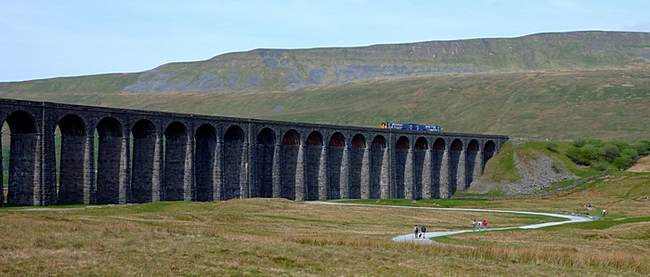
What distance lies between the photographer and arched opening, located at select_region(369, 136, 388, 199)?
144875 millimetres

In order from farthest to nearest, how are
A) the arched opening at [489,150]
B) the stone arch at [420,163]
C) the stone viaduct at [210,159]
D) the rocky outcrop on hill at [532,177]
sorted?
the arched opening at [489,150], the stone arch at [420,163], the rocky outcrop on hill at [532,177], the stone viaduct at [210,159]

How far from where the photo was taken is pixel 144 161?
334 ft

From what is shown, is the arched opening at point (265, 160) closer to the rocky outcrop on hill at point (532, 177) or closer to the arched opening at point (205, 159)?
the arched opening at point (205, 159)

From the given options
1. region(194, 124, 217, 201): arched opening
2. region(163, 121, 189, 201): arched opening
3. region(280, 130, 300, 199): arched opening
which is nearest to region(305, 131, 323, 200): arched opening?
region(280, 130, 300, 199): arched opening

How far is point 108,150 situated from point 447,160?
254 ft

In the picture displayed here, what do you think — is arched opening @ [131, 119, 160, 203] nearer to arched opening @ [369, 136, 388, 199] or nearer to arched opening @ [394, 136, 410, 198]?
arched opening @ [369, 136, 388, 199]

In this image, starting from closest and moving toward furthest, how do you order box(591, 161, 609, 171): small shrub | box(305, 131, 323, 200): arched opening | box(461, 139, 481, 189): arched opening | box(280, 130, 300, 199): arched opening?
box(280, 130, 300, 199): arched opening, box(305, 131, 323, 200): arched opening, box(591, 161, 609, 171): small shrub, box(461, 139, 481, 189): arched opening

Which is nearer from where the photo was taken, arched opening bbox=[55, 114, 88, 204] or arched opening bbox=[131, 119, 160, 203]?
arched opening bbox=[55, 114, 88, 204]

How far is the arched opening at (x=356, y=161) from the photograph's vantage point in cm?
14075

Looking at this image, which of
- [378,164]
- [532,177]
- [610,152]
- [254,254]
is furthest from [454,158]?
[254,254]

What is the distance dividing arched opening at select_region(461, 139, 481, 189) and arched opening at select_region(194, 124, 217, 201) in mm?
66589

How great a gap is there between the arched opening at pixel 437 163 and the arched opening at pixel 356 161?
19.9 m

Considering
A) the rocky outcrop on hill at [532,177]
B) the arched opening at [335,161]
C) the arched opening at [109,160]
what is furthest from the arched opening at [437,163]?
the arched opening at [109,160]

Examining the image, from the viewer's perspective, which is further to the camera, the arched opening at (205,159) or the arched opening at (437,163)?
the arched opening at (437,163)
